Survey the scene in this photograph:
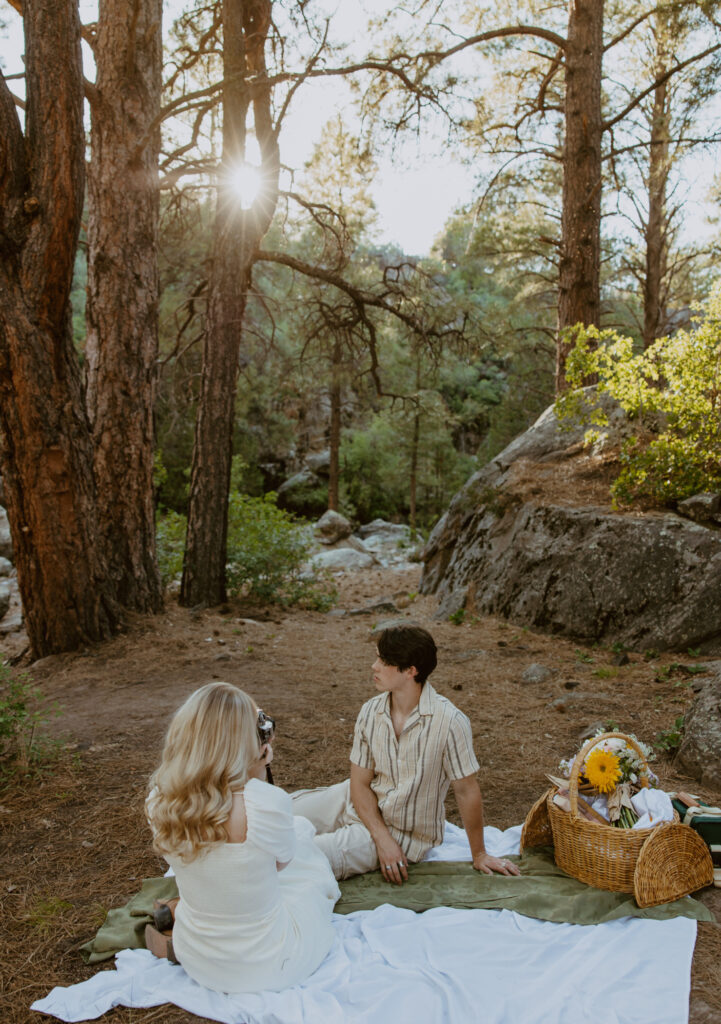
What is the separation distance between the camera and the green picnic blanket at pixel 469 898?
267cm

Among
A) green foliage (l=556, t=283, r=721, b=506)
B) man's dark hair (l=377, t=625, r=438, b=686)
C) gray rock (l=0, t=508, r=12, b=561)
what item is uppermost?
green foliage (l=556, t=283, r=721, b=506)

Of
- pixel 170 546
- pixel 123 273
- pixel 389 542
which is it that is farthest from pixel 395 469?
pixel 123 273

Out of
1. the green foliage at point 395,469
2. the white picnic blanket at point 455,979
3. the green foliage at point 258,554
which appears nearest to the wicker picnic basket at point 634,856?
the white picnic blanket at point 455,979

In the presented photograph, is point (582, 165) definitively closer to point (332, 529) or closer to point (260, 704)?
point (260, 704)

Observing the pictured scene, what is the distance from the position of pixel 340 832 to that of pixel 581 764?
100cm

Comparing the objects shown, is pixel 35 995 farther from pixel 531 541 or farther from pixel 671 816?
pixel 531 541

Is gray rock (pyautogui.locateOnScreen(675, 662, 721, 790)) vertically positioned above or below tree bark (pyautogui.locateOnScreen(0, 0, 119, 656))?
below

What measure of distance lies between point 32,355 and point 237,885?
4811mm

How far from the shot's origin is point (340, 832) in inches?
122

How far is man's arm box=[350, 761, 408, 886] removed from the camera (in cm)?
299

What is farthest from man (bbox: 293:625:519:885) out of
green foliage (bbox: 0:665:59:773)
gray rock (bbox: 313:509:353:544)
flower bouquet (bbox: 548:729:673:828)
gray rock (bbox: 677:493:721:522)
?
gray rock (bbox: 313:509:353:544)

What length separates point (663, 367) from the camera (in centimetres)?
677

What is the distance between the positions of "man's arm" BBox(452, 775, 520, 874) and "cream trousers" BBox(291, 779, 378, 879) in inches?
15.7

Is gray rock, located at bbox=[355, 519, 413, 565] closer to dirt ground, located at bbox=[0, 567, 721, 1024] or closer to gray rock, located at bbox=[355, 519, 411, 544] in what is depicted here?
gray rock, located at bbox=[355, 519, 411, 544]
